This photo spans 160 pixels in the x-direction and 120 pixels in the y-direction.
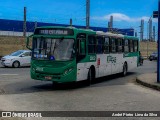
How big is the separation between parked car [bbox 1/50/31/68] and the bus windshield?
1437 cm

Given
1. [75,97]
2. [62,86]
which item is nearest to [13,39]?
[62,86]

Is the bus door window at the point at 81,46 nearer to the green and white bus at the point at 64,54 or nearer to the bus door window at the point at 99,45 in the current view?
the green and white bus at the point at 64,54

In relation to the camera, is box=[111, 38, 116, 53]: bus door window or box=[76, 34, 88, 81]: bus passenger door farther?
box=[111, 38, 116, 53]: bus door window

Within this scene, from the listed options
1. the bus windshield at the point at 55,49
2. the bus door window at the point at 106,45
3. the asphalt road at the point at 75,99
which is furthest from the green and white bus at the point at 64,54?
the bus door window at the point at 106,45

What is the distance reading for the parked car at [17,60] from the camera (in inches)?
1171

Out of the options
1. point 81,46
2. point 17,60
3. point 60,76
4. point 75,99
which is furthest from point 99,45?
point 17,60

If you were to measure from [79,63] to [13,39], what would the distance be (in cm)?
4475

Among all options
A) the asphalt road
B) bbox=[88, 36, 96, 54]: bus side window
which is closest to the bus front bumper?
the asphalt road

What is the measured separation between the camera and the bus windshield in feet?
50.2

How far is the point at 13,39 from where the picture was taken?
194 feet

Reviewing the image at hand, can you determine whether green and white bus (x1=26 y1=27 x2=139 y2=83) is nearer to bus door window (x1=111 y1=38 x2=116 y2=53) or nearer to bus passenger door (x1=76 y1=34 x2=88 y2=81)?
bus passenger door (x1=76 y1=34 x2=88 y2=81)

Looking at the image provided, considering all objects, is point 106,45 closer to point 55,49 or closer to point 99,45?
point 99,45

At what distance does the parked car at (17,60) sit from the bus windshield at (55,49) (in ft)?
47.1

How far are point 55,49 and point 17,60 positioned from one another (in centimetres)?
1522
